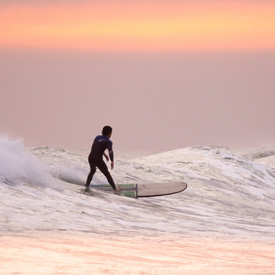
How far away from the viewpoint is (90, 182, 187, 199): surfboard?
71.3 ft

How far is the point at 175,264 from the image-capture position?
11.9m

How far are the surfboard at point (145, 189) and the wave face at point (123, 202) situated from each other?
0.80 ft

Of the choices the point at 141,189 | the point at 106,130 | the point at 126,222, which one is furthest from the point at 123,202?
the point at 126,222

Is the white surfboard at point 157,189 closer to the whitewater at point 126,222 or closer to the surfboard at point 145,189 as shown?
the surfboard at point 145,189

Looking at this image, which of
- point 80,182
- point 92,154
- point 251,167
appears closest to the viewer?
point 92,154

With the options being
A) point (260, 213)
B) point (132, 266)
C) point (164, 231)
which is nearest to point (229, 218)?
point (260, 213)

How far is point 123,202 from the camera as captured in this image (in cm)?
2070

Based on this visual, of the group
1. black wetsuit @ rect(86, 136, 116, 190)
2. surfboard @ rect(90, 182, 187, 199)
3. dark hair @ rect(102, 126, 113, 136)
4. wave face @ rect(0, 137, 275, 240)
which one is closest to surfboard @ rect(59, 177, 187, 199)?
surfboard @ rect(90, 182, 187, 199)

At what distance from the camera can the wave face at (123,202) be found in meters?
16.7

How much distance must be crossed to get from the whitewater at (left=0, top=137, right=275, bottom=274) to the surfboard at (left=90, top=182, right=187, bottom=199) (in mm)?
253

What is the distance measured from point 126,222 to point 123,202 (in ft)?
9.92

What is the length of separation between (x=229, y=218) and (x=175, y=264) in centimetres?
1029

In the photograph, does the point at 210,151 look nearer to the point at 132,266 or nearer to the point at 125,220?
the point at 125,220

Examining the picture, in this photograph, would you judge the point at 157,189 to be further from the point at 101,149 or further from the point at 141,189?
the point at 101,149
